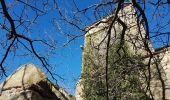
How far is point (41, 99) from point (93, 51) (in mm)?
6131

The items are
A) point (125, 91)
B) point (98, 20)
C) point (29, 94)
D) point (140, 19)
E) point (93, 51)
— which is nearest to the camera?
point (140, 19)

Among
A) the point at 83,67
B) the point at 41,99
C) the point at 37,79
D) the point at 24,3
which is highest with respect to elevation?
the point at 83,67

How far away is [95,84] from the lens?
11758mm

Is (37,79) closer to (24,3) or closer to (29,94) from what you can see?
(29,94)

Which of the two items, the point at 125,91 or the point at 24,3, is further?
the point at 125,91

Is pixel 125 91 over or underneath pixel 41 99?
over

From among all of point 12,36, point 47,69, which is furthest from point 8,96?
point 12,36

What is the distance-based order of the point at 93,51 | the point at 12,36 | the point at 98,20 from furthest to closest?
the point at 93,51 → the point at 12,36 → the point at 98,20

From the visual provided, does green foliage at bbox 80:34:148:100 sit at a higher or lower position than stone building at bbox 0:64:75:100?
higher

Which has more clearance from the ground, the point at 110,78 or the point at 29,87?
the point at 110,78

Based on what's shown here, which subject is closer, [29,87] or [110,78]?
[29,87]

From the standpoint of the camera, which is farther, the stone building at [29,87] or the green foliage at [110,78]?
the green foliage at [110,78]

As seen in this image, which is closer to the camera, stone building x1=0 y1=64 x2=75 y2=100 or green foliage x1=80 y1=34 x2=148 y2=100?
stone building x1=0 y1=64 x2=75 y2=100

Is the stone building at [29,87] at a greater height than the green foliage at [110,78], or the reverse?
the green foliage at [110,78]
